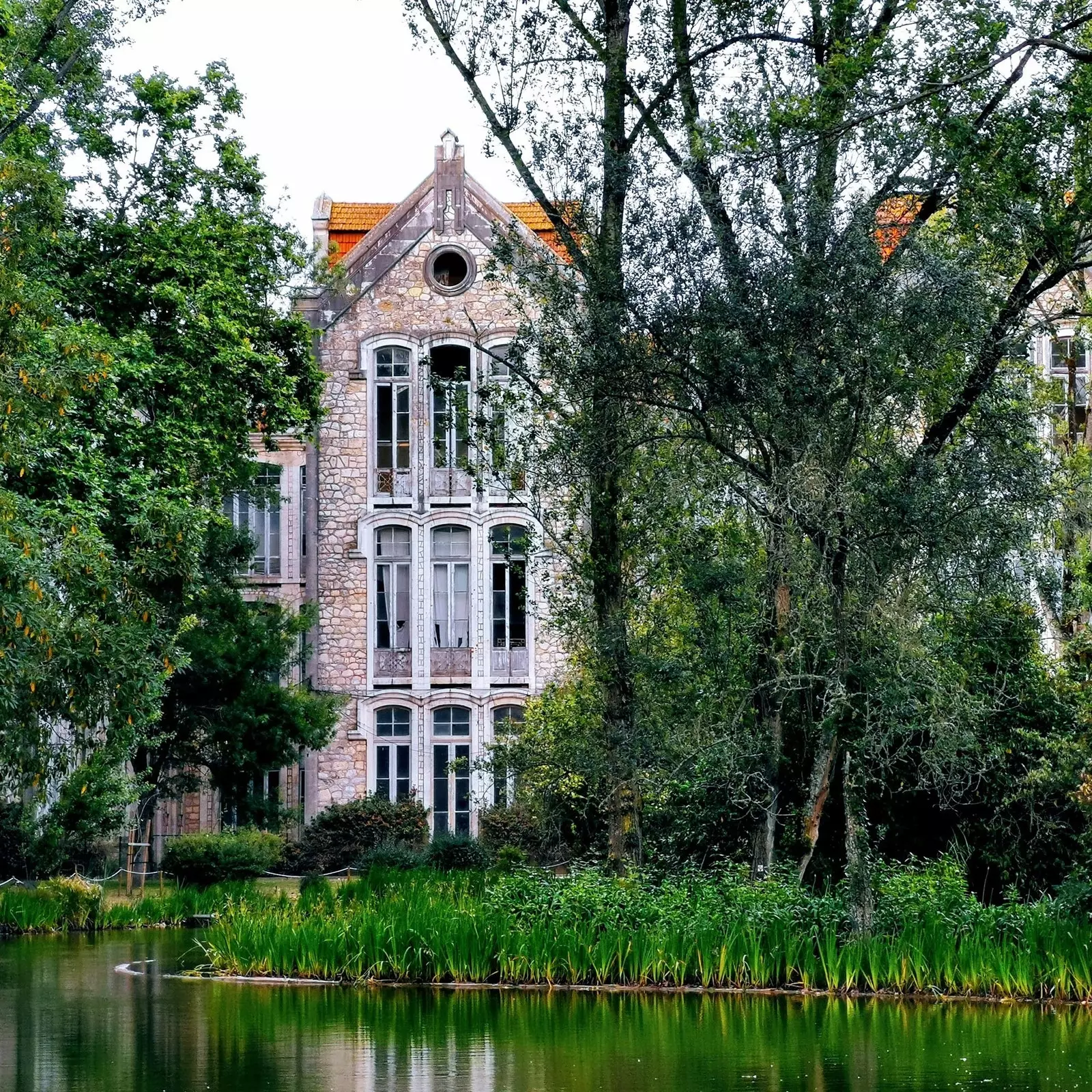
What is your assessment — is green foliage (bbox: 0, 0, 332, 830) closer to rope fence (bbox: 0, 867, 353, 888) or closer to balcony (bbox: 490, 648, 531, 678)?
rope fence (bbox: 0, 867, 353, 888)

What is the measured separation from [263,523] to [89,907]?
14106 millimetres

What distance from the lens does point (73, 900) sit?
25484 millimetres

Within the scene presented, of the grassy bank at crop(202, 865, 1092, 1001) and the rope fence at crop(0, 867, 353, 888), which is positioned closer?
the grassy bank at crop(202, 865, 1092, 1001)

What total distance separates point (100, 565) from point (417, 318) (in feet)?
73.5

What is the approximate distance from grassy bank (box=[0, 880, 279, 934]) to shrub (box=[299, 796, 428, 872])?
6562 millimetres

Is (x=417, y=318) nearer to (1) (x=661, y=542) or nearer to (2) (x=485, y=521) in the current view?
(2) (x=485, y=521)

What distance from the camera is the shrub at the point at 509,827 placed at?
33.6 m

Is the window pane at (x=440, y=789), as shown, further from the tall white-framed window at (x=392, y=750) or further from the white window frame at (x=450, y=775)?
the tall white-framed window at (x=392, y=750)

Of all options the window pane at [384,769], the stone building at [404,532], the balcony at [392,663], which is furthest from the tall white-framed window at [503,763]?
the window pane at [384,769]

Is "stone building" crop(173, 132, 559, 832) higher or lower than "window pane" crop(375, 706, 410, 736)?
higher

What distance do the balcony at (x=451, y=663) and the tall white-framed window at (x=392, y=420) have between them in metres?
3.46

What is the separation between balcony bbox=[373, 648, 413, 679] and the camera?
3784 cm

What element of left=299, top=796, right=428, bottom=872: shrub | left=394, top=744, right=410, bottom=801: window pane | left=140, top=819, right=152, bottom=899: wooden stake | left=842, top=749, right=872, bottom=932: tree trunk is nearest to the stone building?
left=394, top=744, right=410, bottom=801: window pane

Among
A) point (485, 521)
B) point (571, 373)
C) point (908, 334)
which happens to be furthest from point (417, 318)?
point (908, 334)
